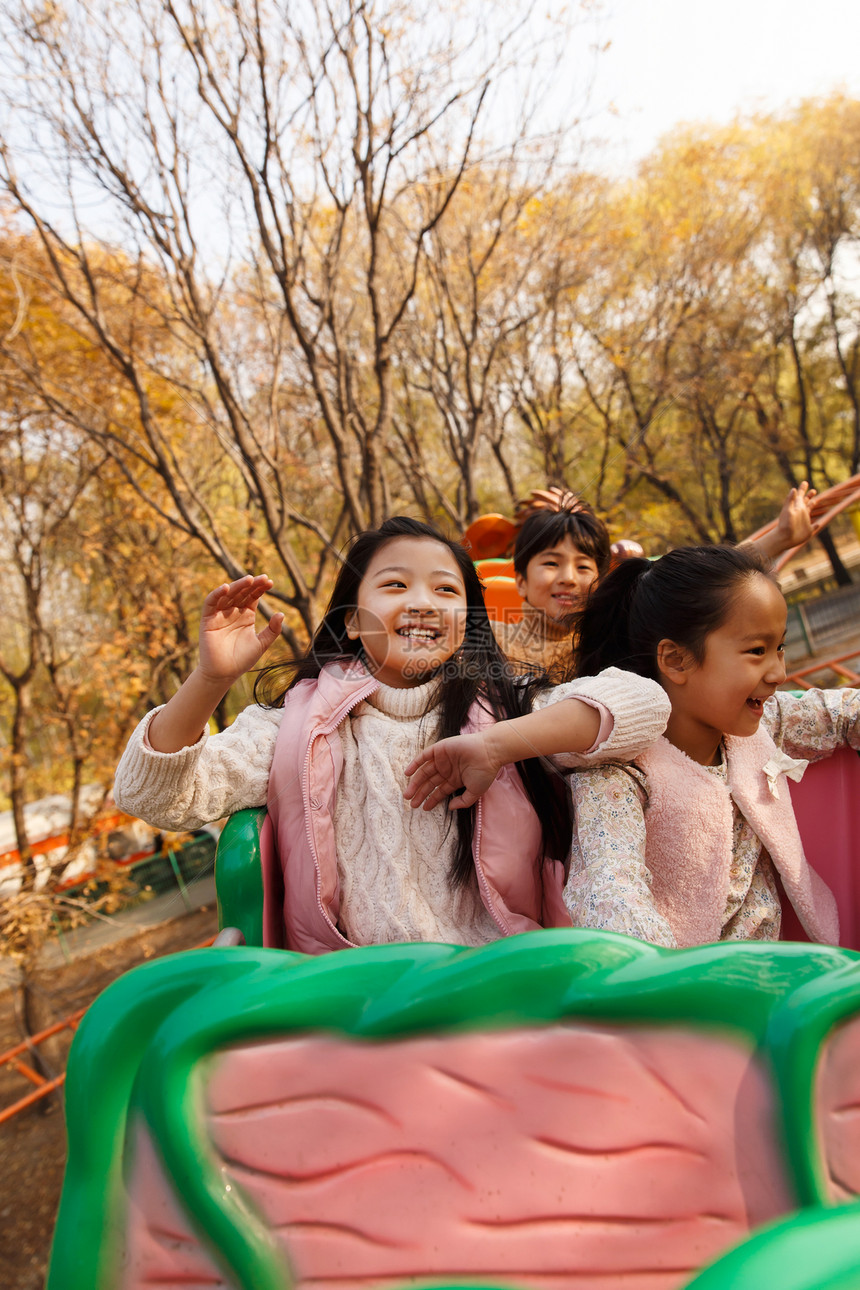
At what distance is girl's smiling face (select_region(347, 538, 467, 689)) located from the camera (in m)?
1.50

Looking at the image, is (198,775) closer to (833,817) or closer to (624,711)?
(624,711)

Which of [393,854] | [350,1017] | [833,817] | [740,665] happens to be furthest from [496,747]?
[833,817]

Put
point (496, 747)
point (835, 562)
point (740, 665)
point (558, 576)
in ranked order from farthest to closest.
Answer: point (835, 562) < point (558, 576) < point (740, 665) < point (496, 747)

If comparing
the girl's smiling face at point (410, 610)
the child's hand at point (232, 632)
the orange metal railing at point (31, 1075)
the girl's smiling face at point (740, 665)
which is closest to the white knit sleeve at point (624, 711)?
the girl's smiling face at point (740, 665)

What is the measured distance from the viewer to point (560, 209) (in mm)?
6898

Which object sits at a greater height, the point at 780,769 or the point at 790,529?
the point at 790,529

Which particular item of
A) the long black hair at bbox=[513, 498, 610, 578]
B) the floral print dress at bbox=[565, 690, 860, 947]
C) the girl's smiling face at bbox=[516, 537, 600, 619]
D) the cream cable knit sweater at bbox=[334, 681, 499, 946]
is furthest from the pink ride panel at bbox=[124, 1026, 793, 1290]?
the long black hair at bbox=[513, 498, 610, 578]

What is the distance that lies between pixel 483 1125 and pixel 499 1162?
30mm

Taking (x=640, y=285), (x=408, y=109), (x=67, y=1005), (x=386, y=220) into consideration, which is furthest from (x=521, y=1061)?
(x=640, y=285)

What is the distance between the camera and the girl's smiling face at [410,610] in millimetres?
1495

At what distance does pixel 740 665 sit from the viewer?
133cm

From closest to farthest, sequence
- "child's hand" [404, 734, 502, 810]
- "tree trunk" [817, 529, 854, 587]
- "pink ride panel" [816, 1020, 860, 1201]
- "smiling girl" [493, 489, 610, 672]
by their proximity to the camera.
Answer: "pink ride panel" [816, 1020, 860, 1201] < "child's hand" [404, 734, 502, 810] < "smiling girl" [493, 489, 610, 672] < "tree trunk" [817, 529, 854, 587]

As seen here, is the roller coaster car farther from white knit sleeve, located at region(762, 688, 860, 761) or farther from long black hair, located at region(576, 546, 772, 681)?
white knit sleeve, located at region(762, 688, 860, 761)

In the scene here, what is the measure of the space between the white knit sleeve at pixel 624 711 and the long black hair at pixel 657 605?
0.15 meters
